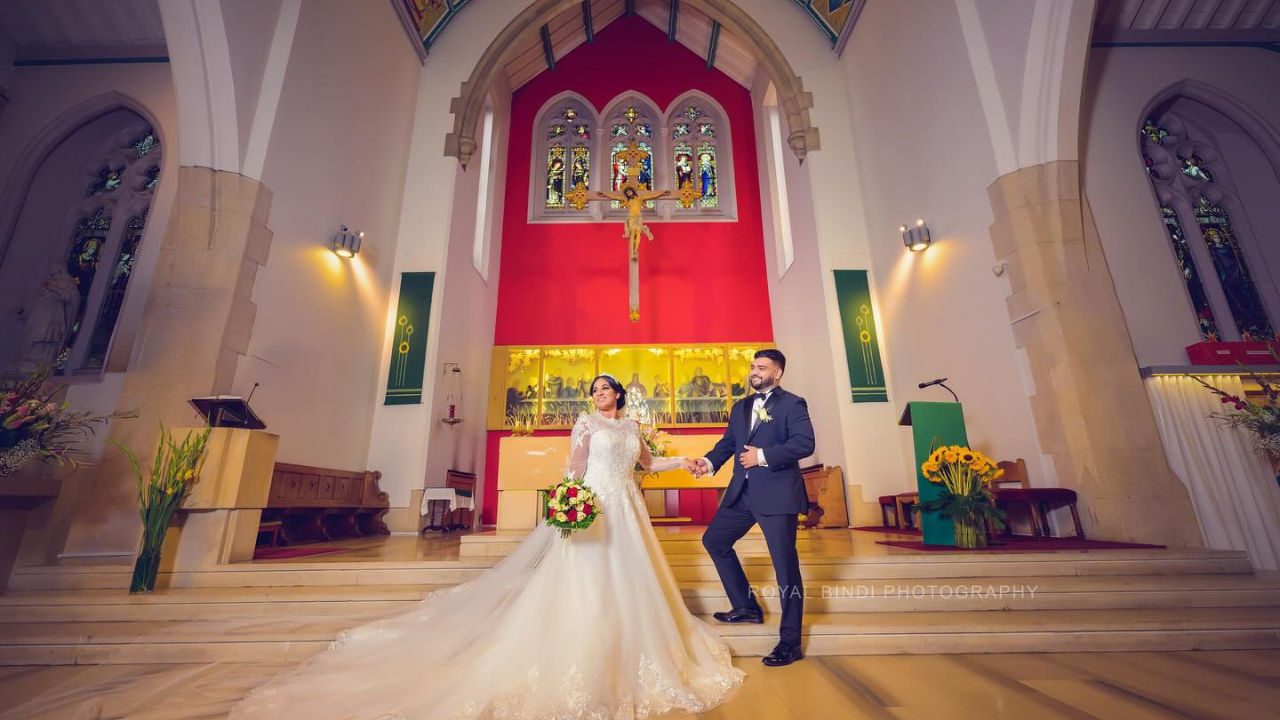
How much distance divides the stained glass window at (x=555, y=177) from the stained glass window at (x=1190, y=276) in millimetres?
8924

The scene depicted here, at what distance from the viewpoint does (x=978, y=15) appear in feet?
19.4

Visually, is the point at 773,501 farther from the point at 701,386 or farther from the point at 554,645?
the point at 701,386

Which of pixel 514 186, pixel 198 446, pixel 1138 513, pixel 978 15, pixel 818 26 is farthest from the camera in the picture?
pixel 514 186

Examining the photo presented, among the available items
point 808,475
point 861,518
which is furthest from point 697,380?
point 861,518

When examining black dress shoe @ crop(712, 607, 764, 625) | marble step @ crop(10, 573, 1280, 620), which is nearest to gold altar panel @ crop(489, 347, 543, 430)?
marble step @ crop(10, 573, 1280, 620)

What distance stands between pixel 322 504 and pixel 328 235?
3.19m

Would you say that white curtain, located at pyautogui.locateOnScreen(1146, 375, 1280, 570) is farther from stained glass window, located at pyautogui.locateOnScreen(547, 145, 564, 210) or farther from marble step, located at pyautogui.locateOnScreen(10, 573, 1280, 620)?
stained glass window, located at pyautogui.locateOnScreen(547, 145, 564, 210)

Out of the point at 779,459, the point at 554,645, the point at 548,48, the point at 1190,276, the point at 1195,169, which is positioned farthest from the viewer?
the point at 548,48

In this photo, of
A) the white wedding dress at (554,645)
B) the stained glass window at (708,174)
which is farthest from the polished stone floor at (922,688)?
the stained glass window at (708,174)

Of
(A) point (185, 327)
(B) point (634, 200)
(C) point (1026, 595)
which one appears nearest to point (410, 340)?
(A) point (185, 327)

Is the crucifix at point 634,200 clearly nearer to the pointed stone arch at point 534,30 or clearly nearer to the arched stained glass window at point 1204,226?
the pointed stone arch at point 534,30

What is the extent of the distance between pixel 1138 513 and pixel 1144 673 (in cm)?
280

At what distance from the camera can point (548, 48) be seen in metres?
10.8

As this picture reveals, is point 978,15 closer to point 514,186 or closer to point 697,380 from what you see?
point 697,380
